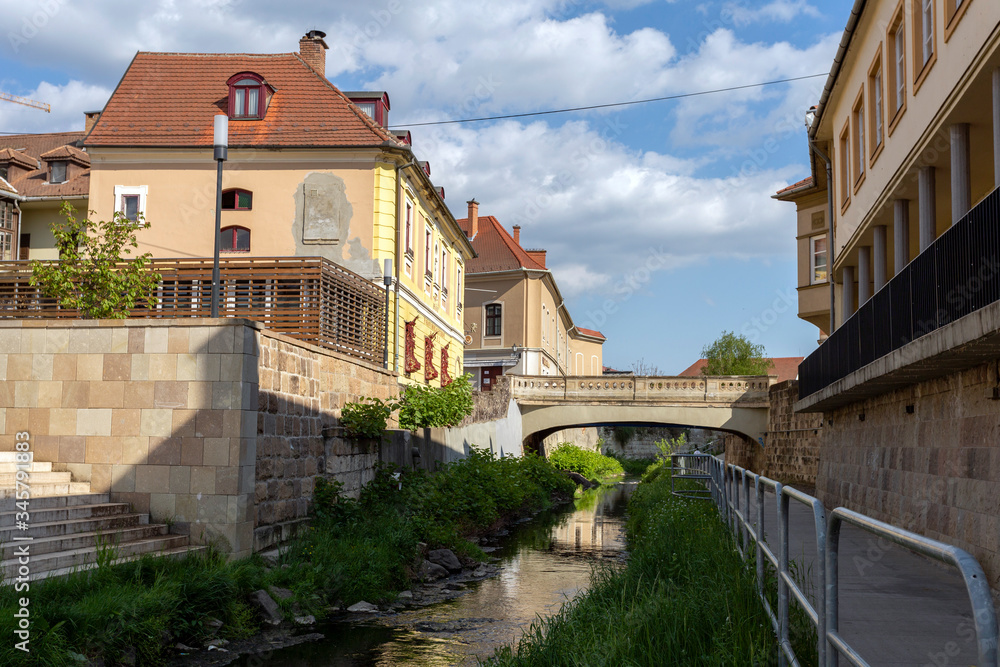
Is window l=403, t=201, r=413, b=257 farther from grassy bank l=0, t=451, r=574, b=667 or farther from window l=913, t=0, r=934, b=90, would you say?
window l=913, t=0, r=934, b=90

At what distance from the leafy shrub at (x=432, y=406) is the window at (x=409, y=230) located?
4076 millimetres

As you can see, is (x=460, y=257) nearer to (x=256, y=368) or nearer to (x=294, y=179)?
(x=294, y=179)

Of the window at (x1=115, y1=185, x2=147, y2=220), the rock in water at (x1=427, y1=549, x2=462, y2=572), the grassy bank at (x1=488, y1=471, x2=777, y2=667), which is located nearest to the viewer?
the grassy bank at (x1=488, y1=471, x2=777, y2=667)

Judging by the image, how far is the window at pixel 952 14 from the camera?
10727mm

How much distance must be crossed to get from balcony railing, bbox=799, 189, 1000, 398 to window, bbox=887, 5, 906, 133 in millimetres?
3330

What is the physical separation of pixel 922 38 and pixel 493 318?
36.5 m

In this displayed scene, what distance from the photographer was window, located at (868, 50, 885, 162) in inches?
624

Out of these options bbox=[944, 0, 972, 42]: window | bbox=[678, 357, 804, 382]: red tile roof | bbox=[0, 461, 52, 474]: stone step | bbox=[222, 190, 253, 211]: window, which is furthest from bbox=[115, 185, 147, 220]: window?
bbox=[678, 357, 804, 382]: red tile roof

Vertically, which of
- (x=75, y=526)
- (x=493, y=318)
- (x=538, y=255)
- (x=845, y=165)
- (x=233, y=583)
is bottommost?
(x=233, y=583)

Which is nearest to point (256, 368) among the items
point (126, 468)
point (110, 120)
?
point (126, 468)

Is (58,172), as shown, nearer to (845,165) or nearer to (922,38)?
(845,165)

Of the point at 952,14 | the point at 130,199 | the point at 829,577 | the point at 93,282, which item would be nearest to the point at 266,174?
the point at 130,199

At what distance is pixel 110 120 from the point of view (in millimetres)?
24078

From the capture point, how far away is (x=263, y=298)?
14984 millimetres
